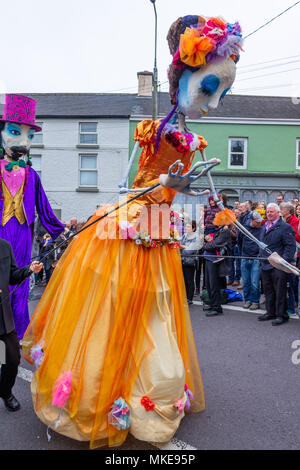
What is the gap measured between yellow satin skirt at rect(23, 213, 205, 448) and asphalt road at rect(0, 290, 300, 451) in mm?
258

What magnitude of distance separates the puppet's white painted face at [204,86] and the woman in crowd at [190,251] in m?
4.17

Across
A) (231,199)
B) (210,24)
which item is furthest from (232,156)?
(210,24)

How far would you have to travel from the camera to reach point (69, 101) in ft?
66.6

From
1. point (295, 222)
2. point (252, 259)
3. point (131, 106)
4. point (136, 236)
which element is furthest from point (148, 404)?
point (131, 106)

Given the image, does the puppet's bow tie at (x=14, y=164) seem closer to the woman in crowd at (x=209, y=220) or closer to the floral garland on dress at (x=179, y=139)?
the floral garland on dress at (x=179, y=139)

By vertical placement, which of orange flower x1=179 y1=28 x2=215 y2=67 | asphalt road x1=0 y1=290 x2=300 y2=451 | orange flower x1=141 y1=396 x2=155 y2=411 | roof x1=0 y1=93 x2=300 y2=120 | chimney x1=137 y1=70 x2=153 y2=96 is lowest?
asphalt road x1=0 y1=290 x2=300 y2=451

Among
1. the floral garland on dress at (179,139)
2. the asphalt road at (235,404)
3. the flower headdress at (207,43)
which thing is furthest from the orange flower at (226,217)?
the asphalt road at (235,404)

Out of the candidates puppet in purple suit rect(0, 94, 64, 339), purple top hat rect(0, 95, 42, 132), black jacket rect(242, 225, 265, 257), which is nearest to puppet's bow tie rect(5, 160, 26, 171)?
puppet in purple suit rect(0, 94, 64, 339)

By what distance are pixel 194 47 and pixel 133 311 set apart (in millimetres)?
1709

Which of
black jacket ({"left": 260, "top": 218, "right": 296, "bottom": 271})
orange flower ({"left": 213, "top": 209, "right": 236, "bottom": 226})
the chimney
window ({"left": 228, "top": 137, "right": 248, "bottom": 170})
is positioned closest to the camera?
orange flower ({"left": 213, "top": 209, "right": 236, "bottom": 226})

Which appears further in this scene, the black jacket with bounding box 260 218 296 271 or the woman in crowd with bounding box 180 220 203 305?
the woman in crowd with bounding box 180 220 203 305

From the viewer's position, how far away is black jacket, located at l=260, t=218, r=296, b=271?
548 cm

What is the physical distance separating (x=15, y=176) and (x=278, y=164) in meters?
16.2

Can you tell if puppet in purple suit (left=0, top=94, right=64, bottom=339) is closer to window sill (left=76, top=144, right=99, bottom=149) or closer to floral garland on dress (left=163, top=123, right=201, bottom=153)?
floral garland on dress (left=163, top=123, right=201, bottom=153)
